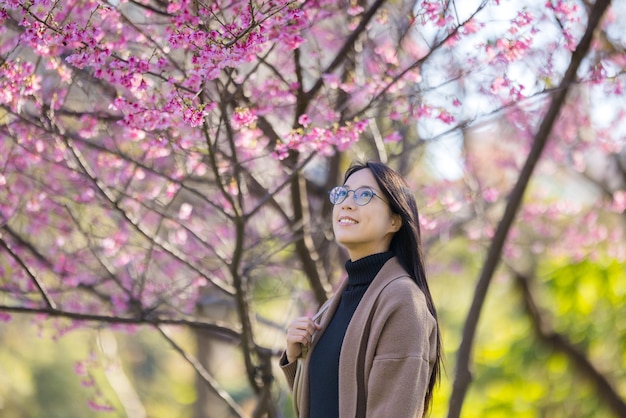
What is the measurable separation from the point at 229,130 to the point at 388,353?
1282mm

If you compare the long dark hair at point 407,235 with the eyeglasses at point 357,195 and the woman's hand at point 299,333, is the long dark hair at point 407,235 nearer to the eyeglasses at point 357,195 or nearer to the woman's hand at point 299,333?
the eyeglasses at point 357,195

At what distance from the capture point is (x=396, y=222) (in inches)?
95.9

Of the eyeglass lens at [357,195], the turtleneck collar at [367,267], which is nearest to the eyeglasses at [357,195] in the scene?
the eyeglass lens at [357,195]

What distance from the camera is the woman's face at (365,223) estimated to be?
7.81 feet

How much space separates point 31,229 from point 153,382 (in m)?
15.0

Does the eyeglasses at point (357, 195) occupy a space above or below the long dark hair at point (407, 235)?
above

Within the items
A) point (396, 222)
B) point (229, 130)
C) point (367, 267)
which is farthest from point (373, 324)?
point (229, 130)

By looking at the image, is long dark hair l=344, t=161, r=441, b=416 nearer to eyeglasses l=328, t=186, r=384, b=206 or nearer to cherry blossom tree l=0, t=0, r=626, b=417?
eyeglasses l=328, t=186, r=384, b=206

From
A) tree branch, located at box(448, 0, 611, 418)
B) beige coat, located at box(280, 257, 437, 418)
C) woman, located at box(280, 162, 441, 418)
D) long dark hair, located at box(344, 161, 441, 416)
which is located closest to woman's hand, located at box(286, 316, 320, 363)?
woman, located at box(280, 162, 441, 418)

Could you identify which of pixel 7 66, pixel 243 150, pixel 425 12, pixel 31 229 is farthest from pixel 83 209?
pixel 425 12

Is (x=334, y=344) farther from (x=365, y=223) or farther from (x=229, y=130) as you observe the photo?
(x=229, y=130)

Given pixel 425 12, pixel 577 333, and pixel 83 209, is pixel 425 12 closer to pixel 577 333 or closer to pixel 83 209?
pixel 83 209

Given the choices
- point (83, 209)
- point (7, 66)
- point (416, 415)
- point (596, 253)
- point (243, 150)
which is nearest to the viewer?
point (416, 415)

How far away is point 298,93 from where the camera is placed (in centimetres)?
345
